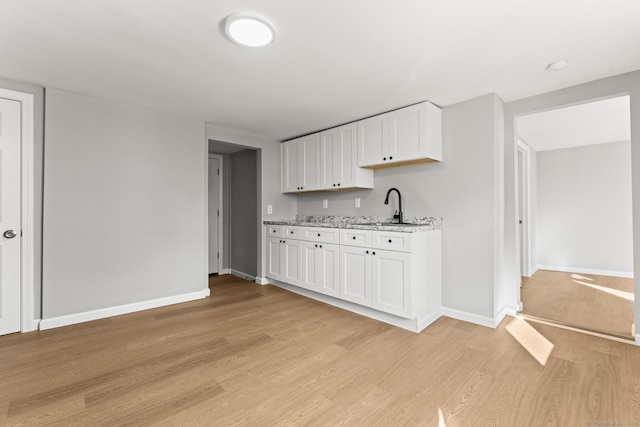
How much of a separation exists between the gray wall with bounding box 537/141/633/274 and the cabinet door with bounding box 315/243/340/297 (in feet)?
14.8

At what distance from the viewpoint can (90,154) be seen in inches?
120

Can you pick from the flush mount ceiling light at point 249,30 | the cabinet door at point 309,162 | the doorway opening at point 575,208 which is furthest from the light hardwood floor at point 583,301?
the flush mount ceiling light at point 249,30

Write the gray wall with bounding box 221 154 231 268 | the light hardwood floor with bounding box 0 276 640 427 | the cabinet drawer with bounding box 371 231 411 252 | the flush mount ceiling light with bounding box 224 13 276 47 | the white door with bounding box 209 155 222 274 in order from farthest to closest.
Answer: the gray wall with bounding box 221 154 231 268, the white door with bounding box 209 155 222 274, the cabinet drawer with bounding box 371 231 411 252, the flush mount ceiling light with bounding box 224 13 276 47, the light hardwood floor with bounding box 0 276 640 427

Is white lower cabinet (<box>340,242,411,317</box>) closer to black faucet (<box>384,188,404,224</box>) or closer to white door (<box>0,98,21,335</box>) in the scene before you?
black faucet (<box>384,188,404,224</box>)

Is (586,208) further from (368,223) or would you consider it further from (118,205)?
(118,205)


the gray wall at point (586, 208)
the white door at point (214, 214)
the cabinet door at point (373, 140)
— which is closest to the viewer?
the cabinet door at point (373, 140)

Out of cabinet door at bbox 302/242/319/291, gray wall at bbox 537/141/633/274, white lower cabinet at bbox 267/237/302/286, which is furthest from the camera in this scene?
gray wall at bbox 537/141/633/274

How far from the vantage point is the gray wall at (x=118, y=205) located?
2893 millimetres

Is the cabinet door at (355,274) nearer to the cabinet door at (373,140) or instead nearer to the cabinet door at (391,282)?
the cabinet door at (391,282)

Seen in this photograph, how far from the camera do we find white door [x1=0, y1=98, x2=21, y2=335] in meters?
2.67

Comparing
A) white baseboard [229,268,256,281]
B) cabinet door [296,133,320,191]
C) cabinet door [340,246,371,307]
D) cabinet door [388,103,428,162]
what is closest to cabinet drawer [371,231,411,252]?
cabinet door [340,246,371,307]

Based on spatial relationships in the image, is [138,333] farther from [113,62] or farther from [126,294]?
[113,62]

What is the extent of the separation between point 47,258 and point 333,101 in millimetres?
3169

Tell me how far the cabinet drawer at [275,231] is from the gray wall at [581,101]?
2.75 metres
